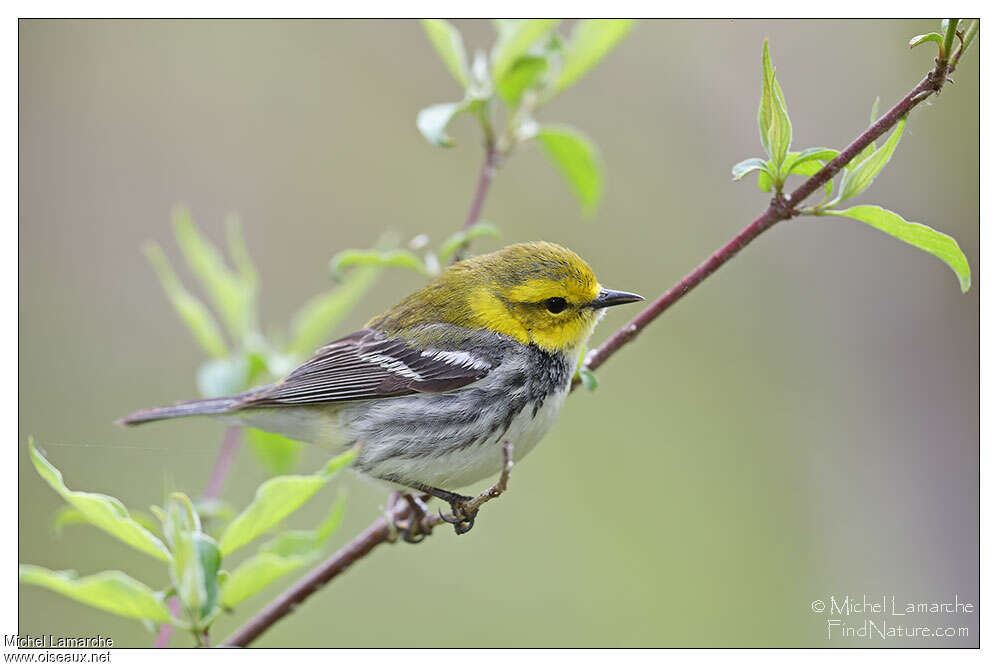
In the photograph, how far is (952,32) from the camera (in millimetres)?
1751

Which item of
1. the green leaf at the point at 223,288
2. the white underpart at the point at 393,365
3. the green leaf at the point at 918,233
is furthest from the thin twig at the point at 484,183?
the green leaf at the point at 918,233

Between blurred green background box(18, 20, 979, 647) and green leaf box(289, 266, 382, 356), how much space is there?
1.32 meters

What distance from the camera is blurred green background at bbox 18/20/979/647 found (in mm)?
4426

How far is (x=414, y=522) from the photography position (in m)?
2.85

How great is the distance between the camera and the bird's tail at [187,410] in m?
2.87

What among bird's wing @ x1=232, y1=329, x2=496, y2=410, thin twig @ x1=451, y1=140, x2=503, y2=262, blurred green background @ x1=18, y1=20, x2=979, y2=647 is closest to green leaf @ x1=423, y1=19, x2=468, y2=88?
thin twig @ x1=451, y1=140, x2=503, y2=262

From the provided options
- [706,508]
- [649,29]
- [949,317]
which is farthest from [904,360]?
[649,29]

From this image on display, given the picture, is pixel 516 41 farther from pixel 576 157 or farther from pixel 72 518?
pixel 72 518

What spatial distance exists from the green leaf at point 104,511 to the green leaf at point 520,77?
1.63 metres

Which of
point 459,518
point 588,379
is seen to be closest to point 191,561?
point 459,518

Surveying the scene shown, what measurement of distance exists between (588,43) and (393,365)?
128cm

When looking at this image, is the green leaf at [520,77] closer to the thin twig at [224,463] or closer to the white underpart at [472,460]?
the white underpart at [472,460]

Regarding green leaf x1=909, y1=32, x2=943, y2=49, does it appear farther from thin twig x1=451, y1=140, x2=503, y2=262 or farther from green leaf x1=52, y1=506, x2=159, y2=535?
green leaf x1=52, y1=506, x2=159, y2=535

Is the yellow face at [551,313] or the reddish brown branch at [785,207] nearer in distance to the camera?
the reddish brown branch at [785,207]
